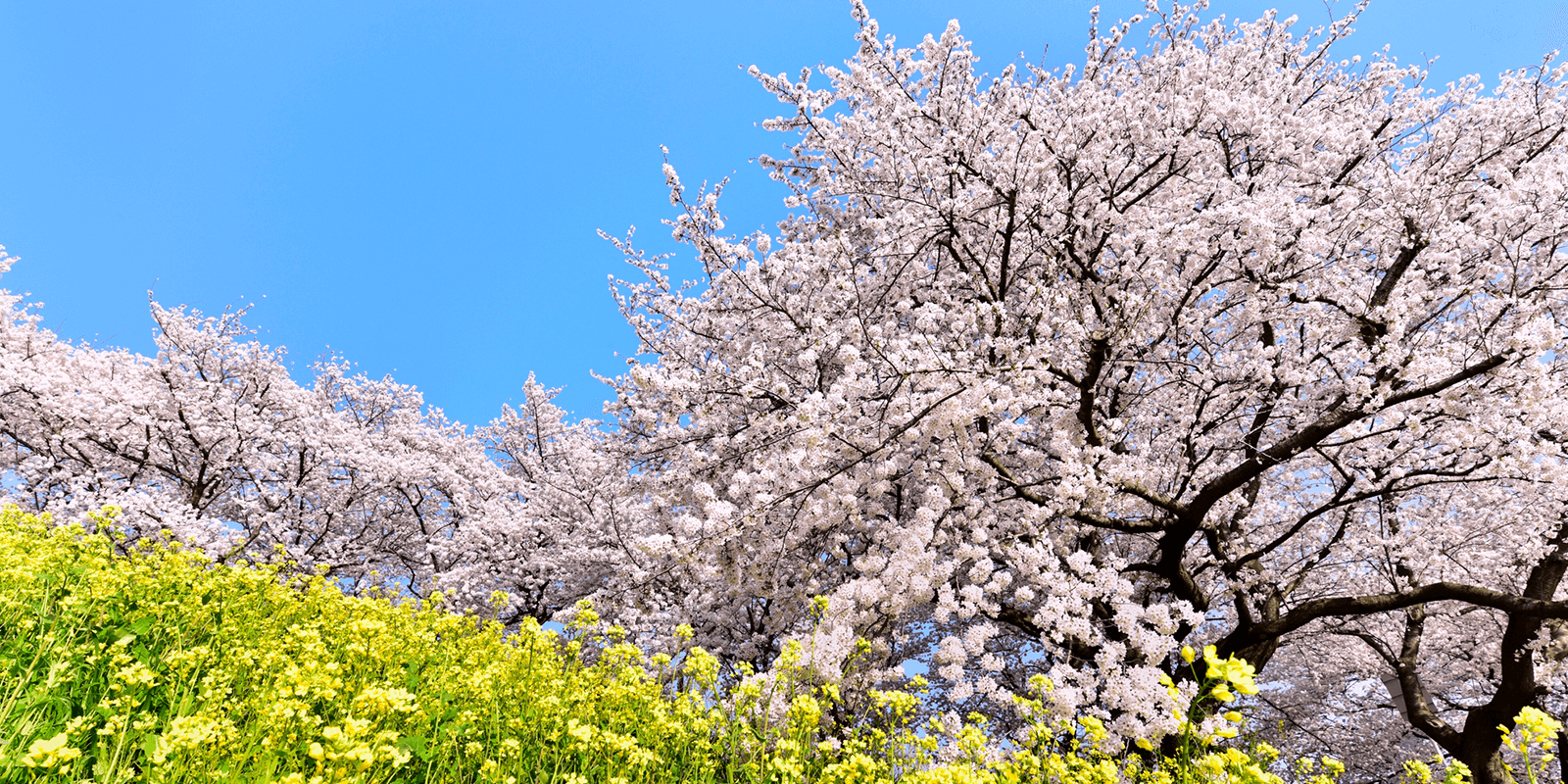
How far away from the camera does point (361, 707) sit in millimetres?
3568

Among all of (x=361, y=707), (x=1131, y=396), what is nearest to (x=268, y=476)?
(x=361, y=707)

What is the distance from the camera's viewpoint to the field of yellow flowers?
11.1 feet

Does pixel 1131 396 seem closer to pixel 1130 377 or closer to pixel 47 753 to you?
pixel 1130 377

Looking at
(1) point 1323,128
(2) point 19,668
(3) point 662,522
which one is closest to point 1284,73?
(1) point 1323,128

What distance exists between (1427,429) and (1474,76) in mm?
6110

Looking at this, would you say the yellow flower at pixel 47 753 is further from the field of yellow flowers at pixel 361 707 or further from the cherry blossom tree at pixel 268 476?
the cherry blossom tree at pixel 268 476

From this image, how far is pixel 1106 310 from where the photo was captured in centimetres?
829

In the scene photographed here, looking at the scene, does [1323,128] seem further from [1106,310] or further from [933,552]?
[933,552]

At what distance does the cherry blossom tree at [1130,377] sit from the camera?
703 cm

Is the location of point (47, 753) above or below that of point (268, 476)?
below

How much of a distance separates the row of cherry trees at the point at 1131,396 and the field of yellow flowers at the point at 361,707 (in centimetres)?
153

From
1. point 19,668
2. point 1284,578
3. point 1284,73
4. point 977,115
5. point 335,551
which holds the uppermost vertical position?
point 1284,73

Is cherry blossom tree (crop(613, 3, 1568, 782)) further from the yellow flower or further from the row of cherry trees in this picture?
the yellow flower

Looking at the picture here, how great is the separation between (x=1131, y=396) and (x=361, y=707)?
30.3 ft
